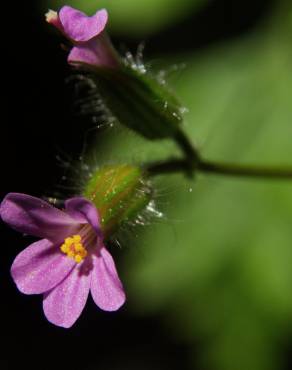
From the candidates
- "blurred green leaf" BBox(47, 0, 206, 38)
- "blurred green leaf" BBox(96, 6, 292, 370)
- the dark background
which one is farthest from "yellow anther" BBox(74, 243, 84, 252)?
the dark background

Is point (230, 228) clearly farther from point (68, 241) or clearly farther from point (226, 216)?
point (68, 241)

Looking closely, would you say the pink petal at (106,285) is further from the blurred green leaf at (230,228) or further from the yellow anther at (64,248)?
the blurred green leaf at (230,228)

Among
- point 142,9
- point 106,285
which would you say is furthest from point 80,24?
point 142,9

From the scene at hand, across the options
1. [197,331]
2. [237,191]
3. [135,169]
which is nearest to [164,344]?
[197,331]

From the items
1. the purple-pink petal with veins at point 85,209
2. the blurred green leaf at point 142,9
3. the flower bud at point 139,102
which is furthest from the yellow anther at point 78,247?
the blurred green leaf at point 142,9

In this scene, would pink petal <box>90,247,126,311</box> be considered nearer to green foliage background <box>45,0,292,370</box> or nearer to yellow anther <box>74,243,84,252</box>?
yellow anther <box>74,243,84,252</box>

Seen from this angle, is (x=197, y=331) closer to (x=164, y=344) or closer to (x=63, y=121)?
(x=164, y=344)
